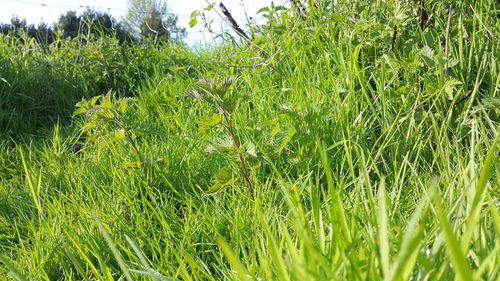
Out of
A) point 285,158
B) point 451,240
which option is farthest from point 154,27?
point 451,240

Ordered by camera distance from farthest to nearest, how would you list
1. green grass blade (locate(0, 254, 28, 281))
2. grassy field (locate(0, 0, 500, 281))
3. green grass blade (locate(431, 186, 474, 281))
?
grassy field (locate(0, 0, 500, 281)) < green grass blade (locate(0, 254, 28, 281)) < green grass blade (locate(431, 186, 474, 281))

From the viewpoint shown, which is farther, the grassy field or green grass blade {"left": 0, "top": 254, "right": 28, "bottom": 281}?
the grassy field

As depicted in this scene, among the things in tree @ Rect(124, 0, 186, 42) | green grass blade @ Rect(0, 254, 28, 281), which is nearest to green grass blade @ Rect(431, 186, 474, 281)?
green grass blade @ Rect(0, 254, 28, 281)

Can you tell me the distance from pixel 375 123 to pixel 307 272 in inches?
63.0

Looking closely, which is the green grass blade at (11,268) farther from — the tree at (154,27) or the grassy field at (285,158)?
the tree at (154,27)

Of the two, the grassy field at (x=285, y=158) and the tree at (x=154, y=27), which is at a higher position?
the tree at (x=154, y=27)

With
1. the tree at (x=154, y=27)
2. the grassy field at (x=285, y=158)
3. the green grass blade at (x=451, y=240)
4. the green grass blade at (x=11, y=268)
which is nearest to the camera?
the green grass blade at (x=451, y=240)

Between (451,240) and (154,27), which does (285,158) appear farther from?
(154,27)

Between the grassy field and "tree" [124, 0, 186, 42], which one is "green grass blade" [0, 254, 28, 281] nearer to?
the grassy field

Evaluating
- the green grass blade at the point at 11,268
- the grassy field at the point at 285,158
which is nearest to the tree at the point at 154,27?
the grassy field at the point at 285,158

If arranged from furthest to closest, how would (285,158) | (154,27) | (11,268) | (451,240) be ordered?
(154,27) → (285,158) → (11,268) → (451,240)

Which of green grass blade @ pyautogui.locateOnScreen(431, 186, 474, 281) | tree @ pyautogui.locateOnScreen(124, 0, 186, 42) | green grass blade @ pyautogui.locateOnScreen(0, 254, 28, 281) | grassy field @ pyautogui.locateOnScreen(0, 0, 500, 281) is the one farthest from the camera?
tree @ pyautogui.locateOnScreen(124, 0, 186, 42)

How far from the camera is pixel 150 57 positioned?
4738 millimetres

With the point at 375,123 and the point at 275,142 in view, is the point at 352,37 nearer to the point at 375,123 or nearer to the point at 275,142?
the point at 375,123
